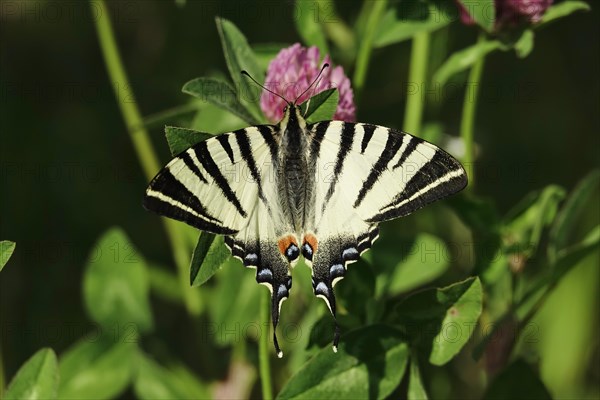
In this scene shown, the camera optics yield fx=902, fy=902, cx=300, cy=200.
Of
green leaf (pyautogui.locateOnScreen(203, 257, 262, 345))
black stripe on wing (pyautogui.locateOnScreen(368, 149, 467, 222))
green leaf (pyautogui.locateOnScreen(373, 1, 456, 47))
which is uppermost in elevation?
green leaf (pyautogui.locateOnScreen(373, 1, 456, 47))

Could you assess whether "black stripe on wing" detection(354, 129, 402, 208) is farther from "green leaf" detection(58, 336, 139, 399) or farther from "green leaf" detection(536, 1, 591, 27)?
"green leaf" detection(58, 336, 139, 399)

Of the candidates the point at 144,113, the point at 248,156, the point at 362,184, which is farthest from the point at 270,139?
the point at 144,113

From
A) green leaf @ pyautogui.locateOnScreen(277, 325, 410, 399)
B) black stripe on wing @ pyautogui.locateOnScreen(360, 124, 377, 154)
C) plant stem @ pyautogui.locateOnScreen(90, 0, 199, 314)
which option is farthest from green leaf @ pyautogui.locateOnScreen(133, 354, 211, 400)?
black stripe on wing @ pyautogui.locateOnScreen(360, 124, 377, 154)

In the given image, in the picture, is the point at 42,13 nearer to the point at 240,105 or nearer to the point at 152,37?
the point at 152,37

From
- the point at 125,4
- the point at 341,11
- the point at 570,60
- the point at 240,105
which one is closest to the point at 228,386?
the point at 240,105

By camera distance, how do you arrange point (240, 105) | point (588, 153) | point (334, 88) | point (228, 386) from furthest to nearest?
point (588, 153) < point (228, 386) < point (240, 105) < point (334, 88)

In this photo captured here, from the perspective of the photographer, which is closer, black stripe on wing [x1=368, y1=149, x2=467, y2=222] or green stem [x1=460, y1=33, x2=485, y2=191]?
black stripe on wing [x1=368, y1=149, x2=467, y2=222]
